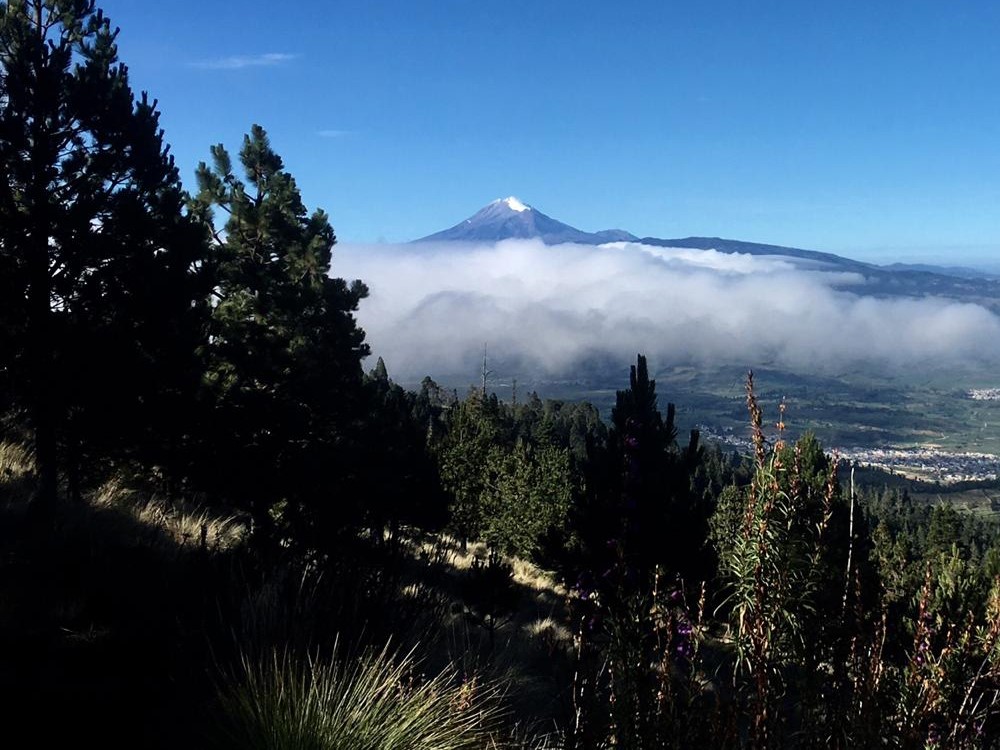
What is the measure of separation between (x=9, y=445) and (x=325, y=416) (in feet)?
23.6

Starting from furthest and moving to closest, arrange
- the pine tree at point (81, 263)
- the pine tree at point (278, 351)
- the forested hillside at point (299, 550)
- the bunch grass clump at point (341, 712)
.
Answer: the pine tree at point (278, 351) → the pine tree at point (81, 263) → the bunch grass clump at point (341, 712) → the forested hillside at point (299, 550)

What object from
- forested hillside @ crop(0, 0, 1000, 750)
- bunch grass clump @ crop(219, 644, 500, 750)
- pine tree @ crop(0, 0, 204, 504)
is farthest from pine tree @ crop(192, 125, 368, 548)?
bunch grass clump @ crop(219, 644, 500, 750)

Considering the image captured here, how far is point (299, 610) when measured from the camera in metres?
4.14

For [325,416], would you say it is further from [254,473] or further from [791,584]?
[791,584]

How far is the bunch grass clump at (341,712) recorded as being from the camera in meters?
3.08

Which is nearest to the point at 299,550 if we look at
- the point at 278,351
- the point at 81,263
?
the point at 81,263

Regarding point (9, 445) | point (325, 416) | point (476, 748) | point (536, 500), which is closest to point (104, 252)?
point (9, 445)

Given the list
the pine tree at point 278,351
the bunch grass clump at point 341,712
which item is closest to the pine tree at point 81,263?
the pine tree at point 278,351

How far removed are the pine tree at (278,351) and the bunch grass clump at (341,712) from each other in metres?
12.2

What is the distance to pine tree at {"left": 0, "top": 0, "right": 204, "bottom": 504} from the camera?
10.0 meters

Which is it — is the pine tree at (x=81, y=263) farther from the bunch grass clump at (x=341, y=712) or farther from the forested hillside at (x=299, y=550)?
the bunch grass clump at (x=341, y=712)

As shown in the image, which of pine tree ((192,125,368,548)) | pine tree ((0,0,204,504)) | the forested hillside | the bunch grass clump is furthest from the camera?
pine tree ((192,125,368,548))

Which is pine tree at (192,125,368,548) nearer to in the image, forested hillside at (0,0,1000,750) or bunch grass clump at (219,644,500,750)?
forested hillside at (0,0,1000,750)

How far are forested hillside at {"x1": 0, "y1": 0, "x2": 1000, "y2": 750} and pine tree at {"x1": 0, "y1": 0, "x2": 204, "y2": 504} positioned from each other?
0.04m
